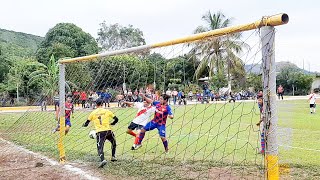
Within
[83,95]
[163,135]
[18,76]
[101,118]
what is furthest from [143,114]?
[18,76]

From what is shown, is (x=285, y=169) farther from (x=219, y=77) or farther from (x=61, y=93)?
(x=61, y=93)

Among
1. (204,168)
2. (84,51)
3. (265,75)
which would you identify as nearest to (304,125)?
(204,168)

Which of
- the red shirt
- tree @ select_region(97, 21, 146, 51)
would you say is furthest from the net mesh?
tree @ select_region(97, 21, 146, 51)

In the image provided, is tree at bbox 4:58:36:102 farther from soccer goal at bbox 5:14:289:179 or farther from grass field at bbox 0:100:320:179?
soccer goal at bbox 5:14:289:179

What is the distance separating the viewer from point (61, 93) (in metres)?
9.49

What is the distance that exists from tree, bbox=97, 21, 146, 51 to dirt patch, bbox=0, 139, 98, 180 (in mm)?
50870

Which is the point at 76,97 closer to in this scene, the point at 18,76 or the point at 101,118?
the point at 101,118

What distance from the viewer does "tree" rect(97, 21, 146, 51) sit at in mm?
60812

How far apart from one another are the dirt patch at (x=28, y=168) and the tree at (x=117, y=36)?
5087 centimetres

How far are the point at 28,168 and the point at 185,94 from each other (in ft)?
12.2

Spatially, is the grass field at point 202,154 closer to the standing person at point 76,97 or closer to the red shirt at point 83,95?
the standing person at point 76,97

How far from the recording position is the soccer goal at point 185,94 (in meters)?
4.52

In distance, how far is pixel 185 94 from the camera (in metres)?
8.78

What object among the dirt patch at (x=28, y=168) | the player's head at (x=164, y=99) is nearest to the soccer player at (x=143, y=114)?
the player's head at (x=164, y=99)
